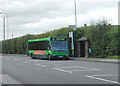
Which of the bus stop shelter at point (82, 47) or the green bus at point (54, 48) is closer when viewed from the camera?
the green bus at point (54, 48)

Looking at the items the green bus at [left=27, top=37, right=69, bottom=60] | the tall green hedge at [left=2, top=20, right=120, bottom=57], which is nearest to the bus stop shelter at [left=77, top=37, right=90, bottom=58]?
the tall green hedge at [left=2, top=20, right=120, bottom=57]

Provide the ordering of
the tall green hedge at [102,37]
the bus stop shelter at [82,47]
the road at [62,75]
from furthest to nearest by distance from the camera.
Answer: the bus stop shelter at [82,47]
the tall green hedge at [102,37]
the road at [62,75]

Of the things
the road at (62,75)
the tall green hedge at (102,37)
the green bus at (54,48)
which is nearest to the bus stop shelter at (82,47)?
the tall green hedge at (102,37)

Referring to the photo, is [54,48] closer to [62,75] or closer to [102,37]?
[102,37]

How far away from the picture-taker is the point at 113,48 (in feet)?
91.9

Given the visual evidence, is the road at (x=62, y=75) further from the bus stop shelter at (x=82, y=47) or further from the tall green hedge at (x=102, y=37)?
the bus stop shelter at (x=82, y=47)

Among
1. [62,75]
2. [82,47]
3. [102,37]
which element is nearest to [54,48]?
[102,37]

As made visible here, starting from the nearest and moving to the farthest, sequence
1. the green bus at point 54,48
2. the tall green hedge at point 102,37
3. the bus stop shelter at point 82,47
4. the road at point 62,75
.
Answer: the road at point 62,75 → the tall green hedge at point 102,37 → the green bus at point 54,48 → the bus stop shelter at point 82,47

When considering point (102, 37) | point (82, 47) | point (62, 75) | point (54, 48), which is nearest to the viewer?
point (62, 75)

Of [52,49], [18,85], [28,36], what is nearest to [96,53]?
[52,49]

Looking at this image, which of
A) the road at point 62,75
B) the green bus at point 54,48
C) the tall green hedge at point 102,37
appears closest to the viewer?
the road at point 62,75

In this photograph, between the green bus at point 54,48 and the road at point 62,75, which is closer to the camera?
the road at point 62,75

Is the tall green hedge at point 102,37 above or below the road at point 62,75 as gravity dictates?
above

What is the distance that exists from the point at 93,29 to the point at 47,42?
6.21m
